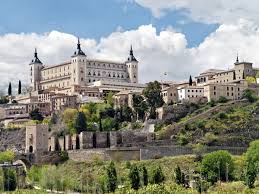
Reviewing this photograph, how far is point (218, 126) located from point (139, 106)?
13.3 m

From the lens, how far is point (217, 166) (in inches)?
2544

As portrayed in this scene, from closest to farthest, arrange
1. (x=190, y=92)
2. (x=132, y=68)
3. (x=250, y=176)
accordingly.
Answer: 1. (x=250, y=176)
2. (x=190, y=92)
3. (x=132, y=68)

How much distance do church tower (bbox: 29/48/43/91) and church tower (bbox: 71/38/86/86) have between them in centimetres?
963

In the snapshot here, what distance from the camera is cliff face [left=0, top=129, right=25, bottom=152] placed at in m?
91.4

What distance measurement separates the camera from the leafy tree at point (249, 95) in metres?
86.2

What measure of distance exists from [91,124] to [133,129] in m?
6.59

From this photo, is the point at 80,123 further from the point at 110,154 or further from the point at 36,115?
the point at 36,115

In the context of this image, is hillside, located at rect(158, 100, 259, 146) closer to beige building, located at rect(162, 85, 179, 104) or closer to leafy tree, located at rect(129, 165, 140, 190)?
beige building, located at rect(162, 85, 179, 104)

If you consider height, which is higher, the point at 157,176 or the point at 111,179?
the point at 157,176

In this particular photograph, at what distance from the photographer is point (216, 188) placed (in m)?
60.5

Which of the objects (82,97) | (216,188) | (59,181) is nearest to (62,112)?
(82,97)

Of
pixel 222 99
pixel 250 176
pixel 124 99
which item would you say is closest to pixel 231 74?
pixel 222 99

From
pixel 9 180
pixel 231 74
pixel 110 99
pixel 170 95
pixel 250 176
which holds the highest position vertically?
pixel 231 74

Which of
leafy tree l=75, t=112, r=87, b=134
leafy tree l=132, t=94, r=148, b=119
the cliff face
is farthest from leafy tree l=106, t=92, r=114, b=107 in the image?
the cliff face
